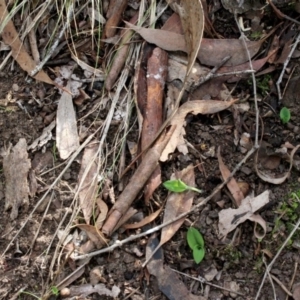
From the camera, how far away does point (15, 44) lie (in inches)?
105

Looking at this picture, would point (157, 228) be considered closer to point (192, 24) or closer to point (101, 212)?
point (101, 212)

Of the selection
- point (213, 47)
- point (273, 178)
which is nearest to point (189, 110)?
point (213, 47)

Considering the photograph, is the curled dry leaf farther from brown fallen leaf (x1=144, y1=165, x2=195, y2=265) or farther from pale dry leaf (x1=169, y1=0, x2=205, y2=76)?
pale dry leaf (x1=169, y1=0, x2=205, y2=76)

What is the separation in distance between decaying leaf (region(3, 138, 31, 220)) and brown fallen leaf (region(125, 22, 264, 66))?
735mm

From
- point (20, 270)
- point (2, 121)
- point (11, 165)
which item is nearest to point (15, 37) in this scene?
point (2, 121)

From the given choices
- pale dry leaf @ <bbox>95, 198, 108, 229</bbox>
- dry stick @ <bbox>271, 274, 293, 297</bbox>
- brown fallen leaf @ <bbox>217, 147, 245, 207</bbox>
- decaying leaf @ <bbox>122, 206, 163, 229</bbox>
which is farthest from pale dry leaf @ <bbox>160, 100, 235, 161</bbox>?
dry stick @ <bbox>271, 274, 293, 297</bbox>

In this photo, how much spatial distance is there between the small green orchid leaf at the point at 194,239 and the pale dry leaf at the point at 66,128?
2.01 ft

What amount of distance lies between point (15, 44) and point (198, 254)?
1.25 metres

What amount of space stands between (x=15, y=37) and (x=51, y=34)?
0.16 m

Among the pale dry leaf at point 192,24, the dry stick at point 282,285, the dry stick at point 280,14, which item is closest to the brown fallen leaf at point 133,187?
the pale dry leaf at point 192,24

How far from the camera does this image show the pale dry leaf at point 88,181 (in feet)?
7.89

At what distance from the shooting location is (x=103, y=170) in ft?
8.05

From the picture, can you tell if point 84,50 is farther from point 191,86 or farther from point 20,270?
point 20,270

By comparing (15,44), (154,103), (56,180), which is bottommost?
(56,180)
